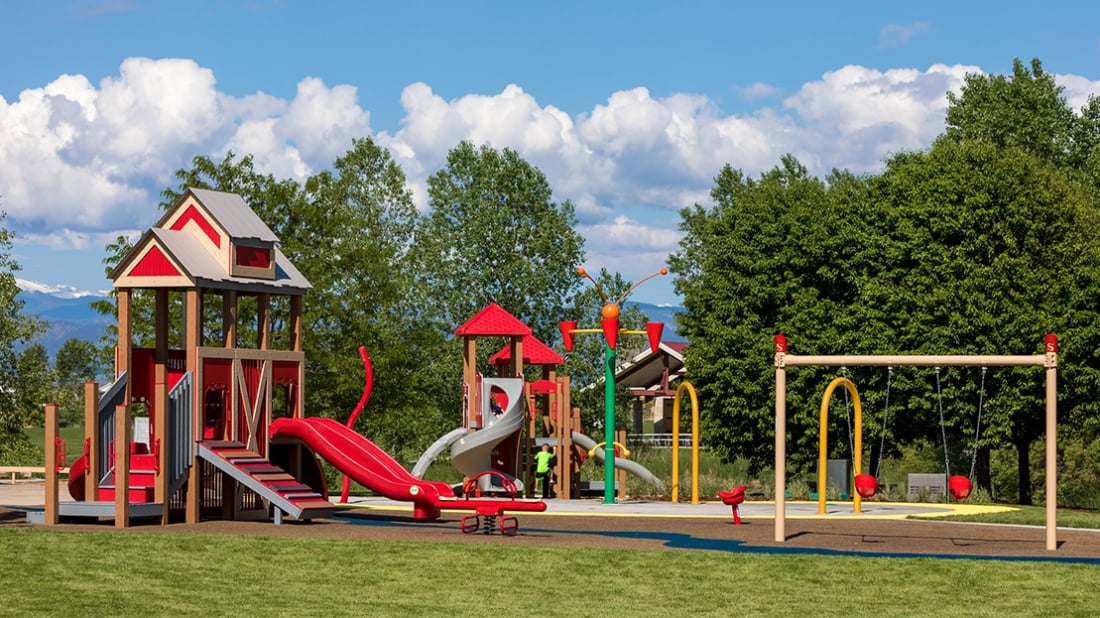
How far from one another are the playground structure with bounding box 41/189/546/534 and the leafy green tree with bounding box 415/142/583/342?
29.2m

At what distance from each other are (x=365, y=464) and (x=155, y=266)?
5072mm

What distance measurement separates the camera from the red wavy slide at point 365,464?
91.7 feet

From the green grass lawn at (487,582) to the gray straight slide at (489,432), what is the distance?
1309 cm

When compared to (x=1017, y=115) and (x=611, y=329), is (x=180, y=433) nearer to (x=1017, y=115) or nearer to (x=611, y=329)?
(x=611, y=329)

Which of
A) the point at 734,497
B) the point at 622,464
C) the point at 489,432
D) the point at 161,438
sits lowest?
the point at 622,464

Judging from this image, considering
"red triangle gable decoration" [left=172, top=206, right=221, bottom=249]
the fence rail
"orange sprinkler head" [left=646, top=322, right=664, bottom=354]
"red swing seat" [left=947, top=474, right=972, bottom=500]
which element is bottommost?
the fence rail

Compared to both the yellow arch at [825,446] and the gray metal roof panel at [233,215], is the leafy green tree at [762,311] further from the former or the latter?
the gray metal roof panel at [233,215]

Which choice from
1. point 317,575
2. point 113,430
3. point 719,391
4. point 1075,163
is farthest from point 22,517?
point 1075,163

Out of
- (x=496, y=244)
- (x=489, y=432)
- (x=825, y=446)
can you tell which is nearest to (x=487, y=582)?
(x=825, y=446)

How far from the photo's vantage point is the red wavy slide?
27938 millimetres

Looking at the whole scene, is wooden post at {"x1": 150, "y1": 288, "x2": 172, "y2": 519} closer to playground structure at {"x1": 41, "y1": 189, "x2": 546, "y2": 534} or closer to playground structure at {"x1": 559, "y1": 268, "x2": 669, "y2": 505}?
playground structure at {"x1": 41, "y1": 189, "x2": 546, "y2": 534}

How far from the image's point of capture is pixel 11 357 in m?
48.2

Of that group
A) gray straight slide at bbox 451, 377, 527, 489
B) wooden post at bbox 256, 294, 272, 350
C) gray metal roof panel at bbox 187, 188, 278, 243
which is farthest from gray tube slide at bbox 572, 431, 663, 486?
gray metal roof panel at bbox 187, 188, 278, 243

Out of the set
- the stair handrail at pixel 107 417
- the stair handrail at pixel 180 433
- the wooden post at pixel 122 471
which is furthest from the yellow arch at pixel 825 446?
the stair handrail at pixel 107 417
